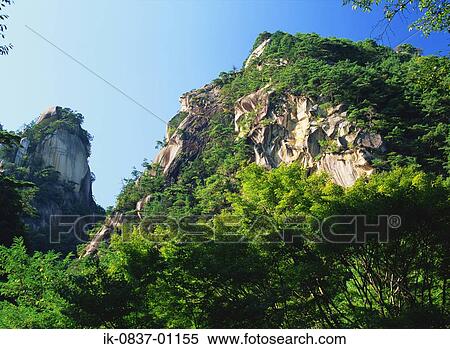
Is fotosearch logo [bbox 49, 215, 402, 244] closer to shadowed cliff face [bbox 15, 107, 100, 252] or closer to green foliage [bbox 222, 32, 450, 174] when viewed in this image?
green foliage [bbox 222, 32, 450, 174]

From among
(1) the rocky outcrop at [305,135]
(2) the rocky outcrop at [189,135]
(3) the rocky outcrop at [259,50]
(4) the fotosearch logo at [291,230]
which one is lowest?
(4) the fotosearch logo at [291,230]

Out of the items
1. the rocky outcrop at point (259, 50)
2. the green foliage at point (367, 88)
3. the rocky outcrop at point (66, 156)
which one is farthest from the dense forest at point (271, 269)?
the rocky outcrop at point (66, 156)

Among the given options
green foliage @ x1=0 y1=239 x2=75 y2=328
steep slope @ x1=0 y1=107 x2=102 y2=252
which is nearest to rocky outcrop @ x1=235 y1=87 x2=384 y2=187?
green foliage @ x1=0 y1=239 x2=75 y2=328

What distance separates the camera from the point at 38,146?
228 ft

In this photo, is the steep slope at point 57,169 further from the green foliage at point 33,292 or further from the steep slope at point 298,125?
the green foliage at point 33,292

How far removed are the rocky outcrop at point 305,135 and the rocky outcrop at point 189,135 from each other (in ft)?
29.5

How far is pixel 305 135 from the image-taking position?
41.6m

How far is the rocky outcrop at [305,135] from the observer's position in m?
36.2

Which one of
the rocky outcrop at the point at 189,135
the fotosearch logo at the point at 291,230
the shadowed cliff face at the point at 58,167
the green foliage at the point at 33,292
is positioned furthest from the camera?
the shadowed cliff face at the point at 58,167

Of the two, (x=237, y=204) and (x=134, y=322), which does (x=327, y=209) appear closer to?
(x=237, y=204)

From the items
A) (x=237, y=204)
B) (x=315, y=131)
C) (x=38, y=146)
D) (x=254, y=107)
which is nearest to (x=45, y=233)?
(x=38, y=146)

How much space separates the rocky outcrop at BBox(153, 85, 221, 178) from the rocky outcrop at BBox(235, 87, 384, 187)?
898 cm

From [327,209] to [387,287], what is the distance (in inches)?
126

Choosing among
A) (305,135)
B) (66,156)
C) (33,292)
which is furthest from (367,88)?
(66,156)
